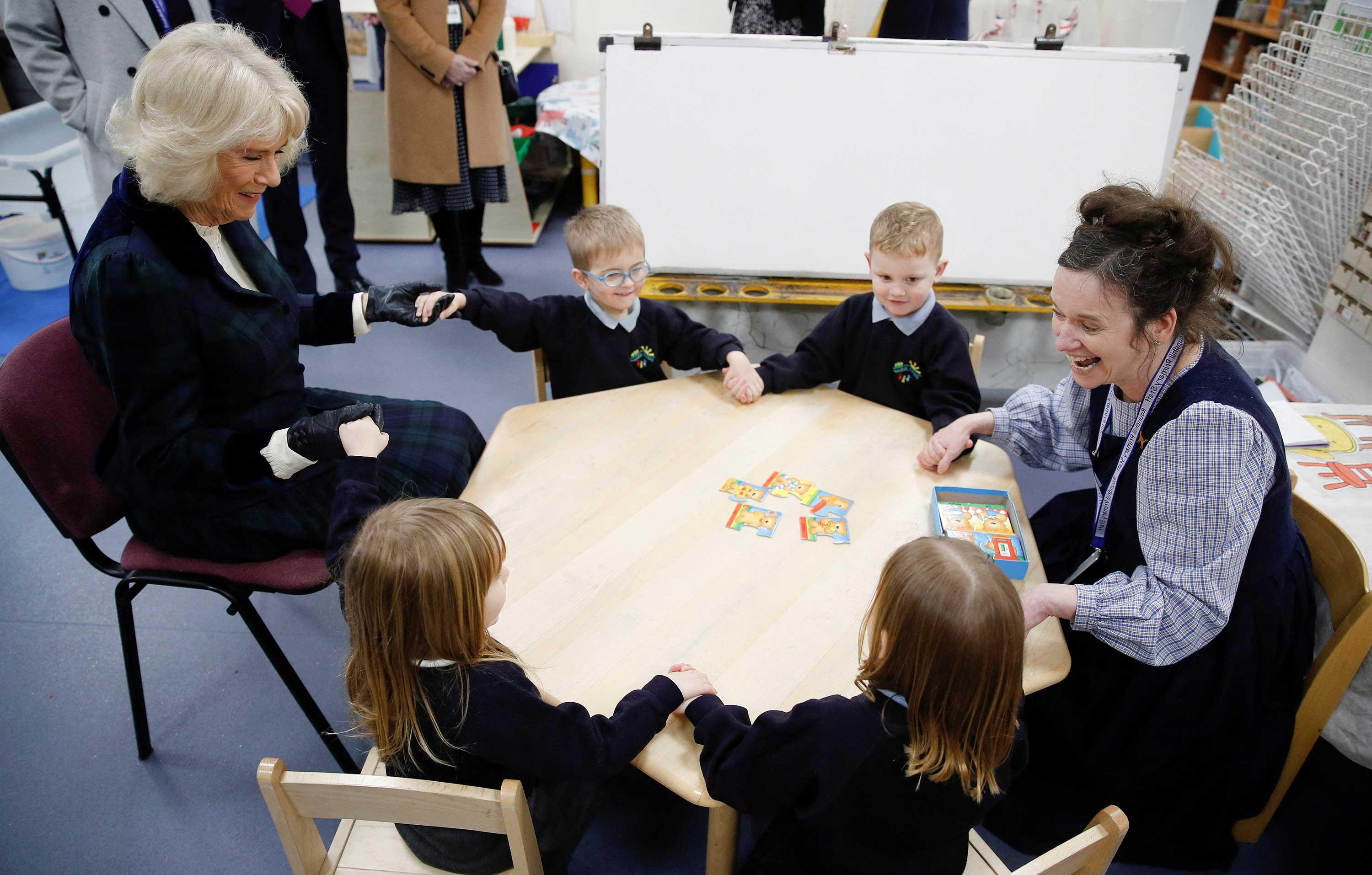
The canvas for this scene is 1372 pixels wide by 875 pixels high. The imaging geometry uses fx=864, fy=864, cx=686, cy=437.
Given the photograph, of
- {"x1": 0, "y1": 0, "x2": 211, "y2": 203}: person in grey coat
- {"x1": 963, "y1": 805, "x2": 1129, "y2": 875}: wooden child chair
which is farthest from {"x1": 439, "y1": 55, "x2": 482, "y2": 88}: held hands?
{"x1": 963, "y1": 805, "x2": 1129, "y2": 875}: wooden child chair

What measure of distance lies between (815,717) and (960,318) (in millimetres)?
2225

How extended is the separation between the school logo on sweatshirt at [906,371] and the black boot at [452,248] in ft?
7.65

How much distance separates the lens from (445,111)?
362cm

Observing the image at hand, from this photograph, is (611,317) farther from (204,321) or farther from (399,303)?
(204,321)

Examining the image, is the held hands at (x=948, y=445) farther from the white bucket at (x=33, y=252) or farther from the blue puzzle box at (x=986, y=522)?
the white bucket at (x=33, y=252)

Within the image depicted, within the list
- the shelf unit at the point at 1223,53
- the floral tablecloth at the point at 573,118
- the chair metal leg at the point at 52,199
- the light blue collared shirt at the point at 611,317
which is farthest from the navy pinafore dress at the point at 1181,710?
the shelf unit at the point at 1223,53

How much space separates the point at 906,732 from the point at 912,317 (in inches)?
48.7

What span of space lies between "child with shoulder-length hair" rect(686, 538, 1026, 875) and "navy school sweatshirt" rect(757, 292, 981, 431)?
952mm

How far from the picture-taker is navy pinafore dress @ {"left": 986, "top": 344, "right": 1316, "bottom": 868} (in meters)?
1.49

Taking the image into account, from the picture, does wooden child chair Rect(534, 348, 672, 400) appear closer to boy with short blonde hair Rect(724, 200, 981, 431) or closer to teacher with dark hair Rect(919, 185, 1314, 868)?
boy with short blonde hair Rect(724, 200, 981, 431)

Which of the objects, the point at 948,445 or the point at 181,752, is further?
the point at 181,752

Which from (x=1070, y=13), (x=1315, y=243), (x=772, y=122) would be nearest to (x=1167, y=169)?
(x=1315, y=243)

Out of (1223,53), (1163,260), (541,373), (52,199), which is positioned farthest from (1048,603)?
(1223,53)

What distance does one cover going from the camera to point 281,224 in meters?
3.56
